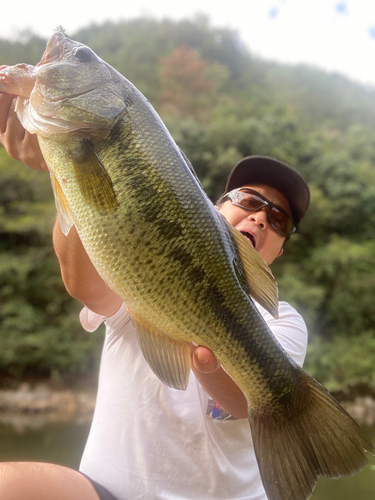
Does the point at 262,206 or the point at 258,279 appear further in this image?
the point at 262,206

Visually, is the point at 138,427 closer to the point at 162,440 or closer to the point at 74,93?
the point at 162,440

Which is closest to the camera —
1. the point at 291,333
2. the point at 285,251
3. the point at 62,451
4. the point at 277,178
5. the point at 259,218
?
the point at 291,333

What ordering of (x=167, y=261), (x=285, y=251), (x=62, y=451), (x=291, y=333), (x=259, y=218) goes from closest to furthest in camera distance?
(x=167, y=261), (x=291, y=333), (x=259, y=218), (x=62, y=451), (x=285, y=251)

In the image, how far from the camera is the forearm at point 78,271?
1305 mm

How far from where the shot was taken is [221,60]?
47.7m

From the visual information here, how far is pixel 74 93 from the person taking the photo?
1.21 meters

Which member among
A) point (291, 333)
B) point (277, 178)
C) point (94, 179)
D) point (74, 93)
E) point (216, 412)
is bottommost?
point (216, 412)

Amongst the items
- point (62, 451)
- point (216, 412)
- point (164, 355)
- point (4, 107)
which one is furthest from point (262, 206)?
point (62, 451)

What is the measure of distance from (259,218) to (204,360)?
1052 mm

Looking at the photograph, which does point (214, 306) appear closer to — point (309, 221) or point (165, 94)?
point (309, 221)

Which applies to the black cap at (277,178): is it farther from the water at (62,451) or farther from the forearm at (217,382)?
the water at (62,451)

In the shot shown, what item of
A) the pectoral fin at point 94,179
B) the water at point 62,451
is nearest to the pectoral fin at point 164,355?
the pectoral fin at point 94,179

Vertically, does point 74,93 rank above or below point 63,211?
above

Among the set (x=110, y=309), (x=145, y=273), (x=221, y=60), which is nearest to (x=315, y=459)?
(x=145, y=273)
